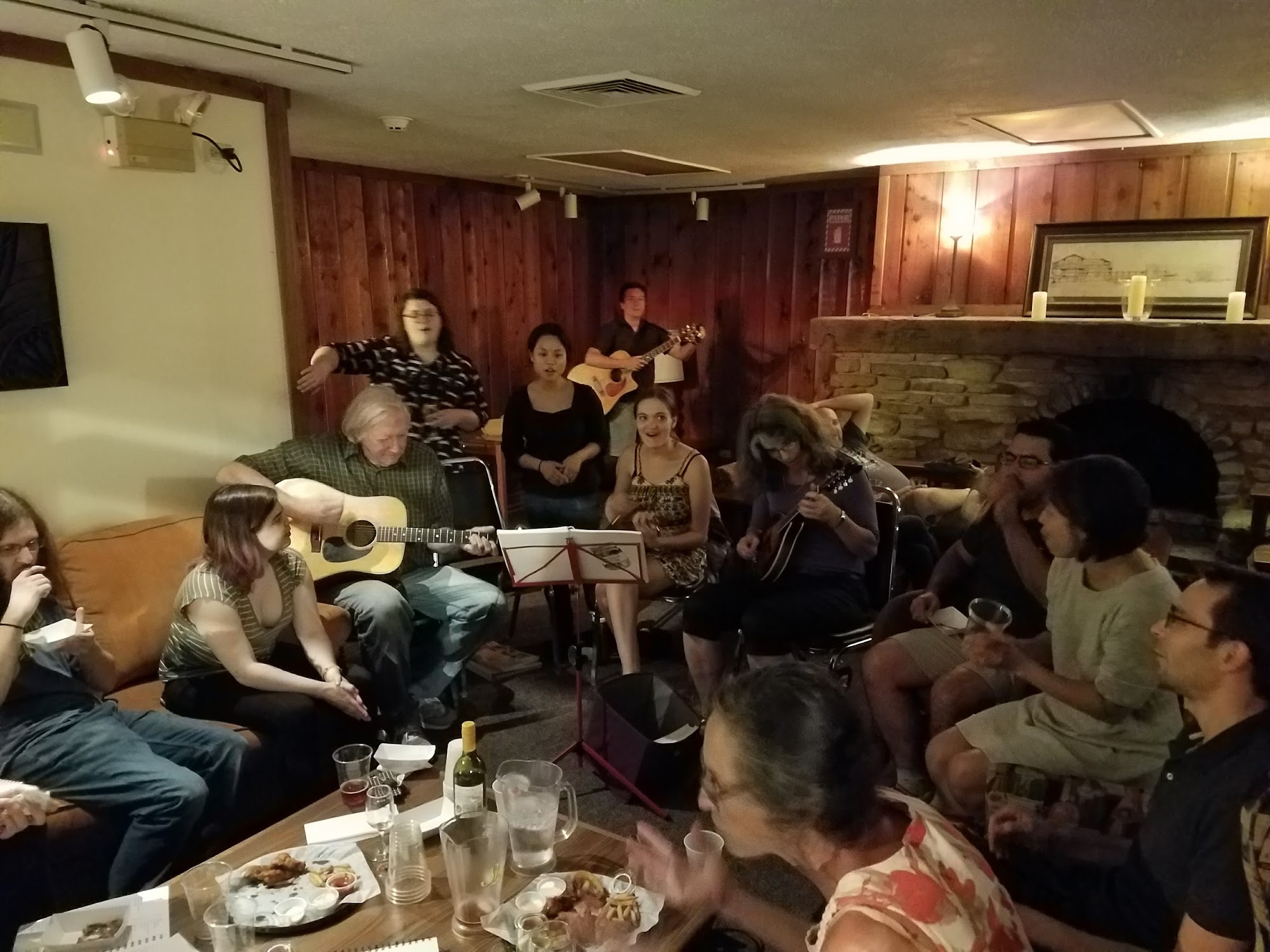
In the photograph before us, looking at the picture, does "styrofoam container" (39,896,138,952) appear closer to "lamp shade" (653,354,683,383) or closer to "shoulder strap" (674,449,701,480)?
"shoulder strap" (674,449,701,480)

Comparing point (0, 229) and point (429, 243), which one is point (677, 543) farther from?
point (429, 243)

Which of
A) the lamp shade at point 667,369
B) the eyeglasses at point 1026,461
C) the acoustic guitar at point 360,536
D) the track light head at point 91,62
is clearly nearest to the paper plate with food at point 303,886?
the acoustic guitar at point 360,536

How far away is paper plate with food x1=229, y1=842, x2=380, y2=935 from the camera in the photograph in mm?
1479

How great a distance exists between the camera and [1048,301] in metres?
4.45

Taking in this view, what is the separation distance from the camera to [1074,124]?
3.61 m

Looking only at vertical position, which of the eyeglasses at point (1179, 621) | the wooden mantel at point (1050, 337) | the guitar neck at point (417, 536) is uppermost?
the wooden mantel at point (1050, 337)

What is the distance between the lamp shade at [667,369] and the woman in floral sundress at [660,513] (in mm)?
2479

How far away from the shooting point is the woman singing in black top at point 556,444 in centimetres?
352

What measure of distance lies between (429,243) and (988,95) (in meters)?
3.41

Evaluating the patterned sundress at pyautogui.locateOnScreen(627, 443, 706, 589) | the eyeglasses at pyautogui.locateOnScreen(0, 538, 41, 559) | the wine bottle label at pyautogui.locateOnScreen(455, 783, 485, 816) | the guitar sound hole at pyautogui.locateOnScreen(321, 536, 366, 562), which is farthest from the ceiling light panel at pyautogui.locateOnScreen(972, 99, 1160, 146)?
the eyeglasses at pyautogui.locateOnScreen(0, 538, 41, 559)

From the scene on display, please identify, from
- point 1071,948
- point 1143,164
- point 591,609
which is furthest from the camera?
point 1143,164

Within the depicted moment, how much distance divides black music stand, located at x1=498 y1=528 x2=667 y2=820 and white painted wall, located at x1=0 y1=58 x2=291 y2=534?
107 cm

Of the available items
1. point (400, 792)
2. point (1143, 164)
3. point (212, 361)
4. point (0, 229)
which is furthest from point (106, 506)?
point (1143, 164)

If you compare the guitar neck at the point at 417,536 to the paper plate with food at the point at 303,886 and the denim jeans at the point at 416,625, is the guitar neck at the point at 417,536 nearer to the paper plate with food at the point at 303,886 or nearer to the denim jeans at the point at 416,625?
the denim jeans at the point at 416,625
